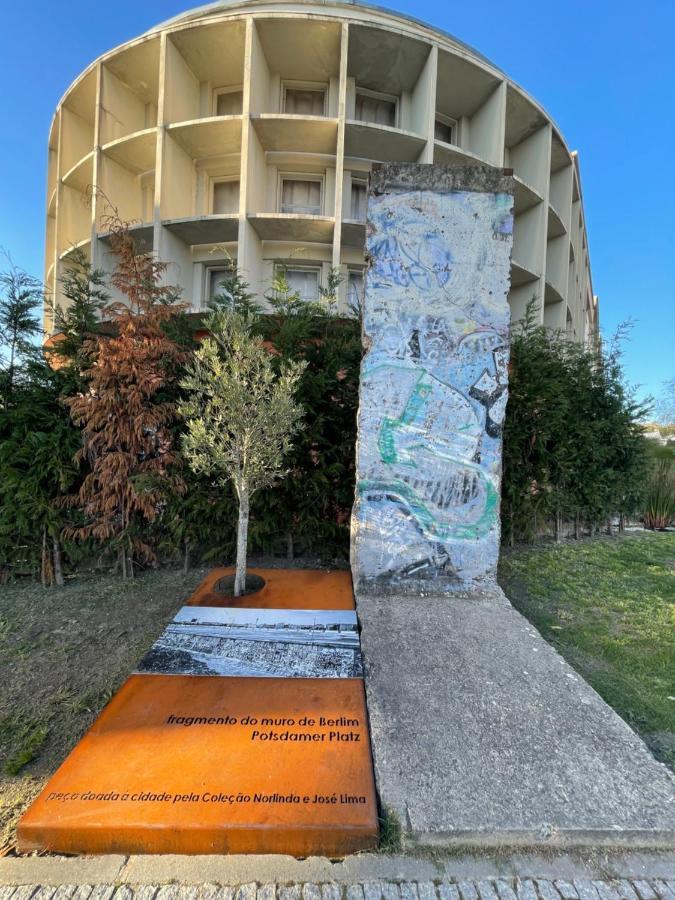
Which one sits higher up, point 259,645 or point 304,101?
point 304,101

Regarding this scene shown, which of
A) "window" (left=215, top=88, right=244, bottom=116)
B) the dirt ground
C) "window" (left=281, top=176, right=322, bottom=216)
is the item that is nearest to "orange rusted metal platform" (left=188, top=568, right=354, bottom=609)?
the dirt ground

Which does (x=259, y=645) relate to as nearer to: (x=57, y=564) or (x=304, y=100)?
(x=57, y=564)

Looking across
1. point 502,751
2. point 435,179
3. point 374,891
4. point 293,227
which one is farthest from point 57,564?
point 293,227

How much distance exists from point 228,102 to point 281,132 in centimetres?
276

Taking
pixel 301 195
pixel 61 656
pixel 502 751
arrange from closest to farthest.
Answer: pixel 502 751, pixel 61 656, pixel 301 195

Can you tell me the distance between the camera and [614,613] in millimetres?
3869

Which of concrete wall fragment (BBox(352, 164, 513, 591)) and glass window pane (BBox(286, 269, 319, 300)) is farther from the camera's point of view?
glass window pane (BBox(286, 269, 319, 300))

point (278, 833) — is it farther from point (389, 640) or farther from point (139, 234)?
point (139, 234)

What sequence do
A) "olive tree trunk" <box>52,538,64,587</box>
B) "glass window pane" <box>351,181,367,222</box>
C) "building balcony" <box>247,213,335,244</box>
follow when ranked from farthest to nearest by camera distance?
"glass window pane" <box>351,181,367,222</box> < "building balcony" <box>247,213,335,244</box> < "olive tree trunk" <box>52,538,64,587</box>

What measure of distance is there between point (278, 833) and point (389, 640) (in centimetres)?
149

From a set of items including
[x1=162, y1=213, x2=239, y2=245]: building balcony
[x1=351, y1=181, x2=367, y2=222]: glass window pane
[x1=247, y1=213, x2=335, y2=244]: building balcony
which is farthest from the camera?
[x1=351, y1=181, x2=367, y2=222]: glass window pane

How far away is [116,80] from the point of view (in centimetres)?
1116

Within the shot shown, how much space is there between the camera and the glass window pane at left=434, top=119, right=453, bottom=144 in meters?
11.9

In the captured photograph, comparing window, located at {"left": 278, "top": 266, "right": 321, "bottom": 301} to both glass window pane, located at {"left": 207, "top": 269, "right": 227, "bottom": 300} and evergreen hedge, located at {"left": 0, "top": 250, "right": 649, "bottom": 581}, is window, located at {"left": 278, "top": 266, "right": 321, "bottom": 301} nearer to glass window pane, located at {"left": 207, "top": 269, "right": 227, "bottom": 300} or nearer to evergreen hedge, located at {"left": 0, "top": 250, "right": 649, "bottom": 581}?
glass window pane, located at {"left": 207, "top": 269, "right": 227, "bottom": 300}
